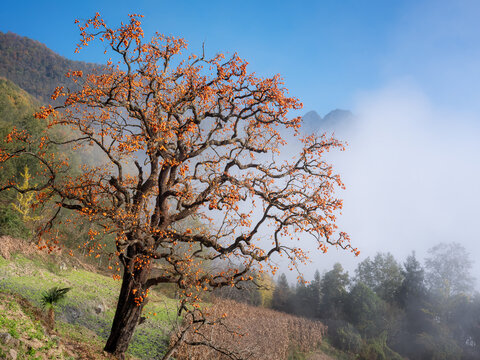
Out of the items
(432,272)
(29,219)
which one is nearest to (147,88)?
(29,219)

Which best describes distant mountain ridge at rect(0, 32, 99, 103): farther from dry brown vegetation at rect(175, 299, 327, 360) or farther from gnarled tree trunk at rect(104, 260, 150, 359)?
gnarled tree trunk at rect(104, 260, 150, 359)

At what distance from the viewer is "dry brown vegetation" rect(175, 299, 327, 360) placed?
11250mm

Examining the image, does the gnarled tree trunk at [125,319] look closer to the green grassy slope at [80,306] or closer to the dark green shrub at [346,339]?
the green grassy slope at [80,306]

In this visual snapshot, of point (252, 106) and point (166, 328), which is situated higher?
point (252, 106)

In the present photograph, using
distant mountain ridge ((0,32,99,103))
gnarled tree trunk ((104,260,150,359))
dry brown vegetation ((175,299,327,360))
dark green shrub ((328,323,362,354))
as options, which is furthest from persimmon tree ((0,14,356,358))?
distant mountain ridge ((0,32,99,103))

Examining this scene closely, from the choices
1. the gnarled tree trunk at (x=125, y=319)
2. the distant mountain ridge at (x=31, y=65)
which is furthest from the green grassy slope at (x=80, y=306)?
the distant mountain ridge at (x=31, y=65)

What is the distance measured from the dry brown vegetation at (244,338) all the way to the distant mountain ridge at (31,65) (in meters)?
123

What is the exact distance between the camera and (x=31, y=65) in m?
137

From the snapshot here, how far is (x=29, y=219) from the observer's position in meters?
24.7

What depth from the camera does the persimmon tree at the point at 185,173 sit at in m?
8.16

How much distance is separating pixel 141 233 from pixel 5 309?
3.59m

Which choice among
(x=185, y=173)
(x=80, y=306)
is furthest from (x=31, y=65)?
(x=185, y=173)

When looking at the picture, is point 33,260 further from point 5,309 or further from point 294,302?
point 294,302

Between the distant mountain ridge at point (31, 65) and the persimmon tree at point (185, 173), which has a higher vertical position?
the distant mountain ridge at point (31, 65)
